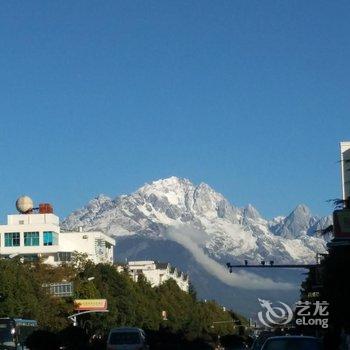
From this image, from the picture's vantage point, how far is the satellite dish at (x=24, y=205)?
145875 mm

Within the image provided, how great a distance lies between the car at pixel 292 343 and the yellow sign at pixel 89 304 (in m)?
87.0

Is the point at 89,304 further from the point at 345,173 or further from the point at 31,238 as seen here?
the point at 345,173

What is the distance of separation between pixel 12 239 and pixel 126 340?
97.9 metres

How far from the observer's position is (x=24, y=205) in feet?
481

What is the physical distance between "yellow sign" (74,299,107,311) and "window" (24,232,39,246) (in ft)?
94.2

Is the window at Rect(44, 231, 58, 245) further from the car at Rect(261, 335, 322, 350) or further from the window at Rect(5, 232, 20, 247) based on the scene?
the car at Rect(261, 335, 322, 350)

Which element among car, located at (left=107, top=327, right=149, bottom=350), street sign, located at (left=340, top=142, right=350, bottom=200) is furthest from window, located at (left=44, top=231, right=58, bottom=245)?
car, located at (left=107, top=327, right=149, bottom=350)

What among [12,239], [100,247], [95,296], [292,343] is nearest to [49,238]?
[12,239]

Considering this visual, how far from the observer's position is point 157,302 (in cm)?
→ 15312

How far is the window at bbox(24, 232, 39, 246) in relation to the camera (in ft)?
459

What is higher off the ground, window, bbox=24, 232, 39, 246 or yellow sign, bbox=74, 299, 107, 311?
window, bbox=24, 232, 39, 246

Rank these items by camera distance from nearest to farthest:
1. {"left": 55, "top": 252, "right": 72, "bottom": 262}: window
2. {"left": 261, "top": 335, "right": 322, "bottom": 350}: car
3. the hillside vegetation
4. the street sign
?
1. {"left": 261, "top": 335, "right": 322, "bottom": 350}: car
2. the hillside vegetation
3. the street sign
4. {"left": 55, "top": 252, "right": 72, "bottom": 262}: window

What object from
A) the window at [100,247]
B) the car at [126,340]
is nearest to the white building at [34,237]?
the window at [100,247]

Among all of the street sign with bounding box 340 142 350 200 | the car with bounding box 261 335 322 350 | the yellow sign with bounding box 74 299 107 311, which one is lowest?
the car with bounding box 261 335 322 350
